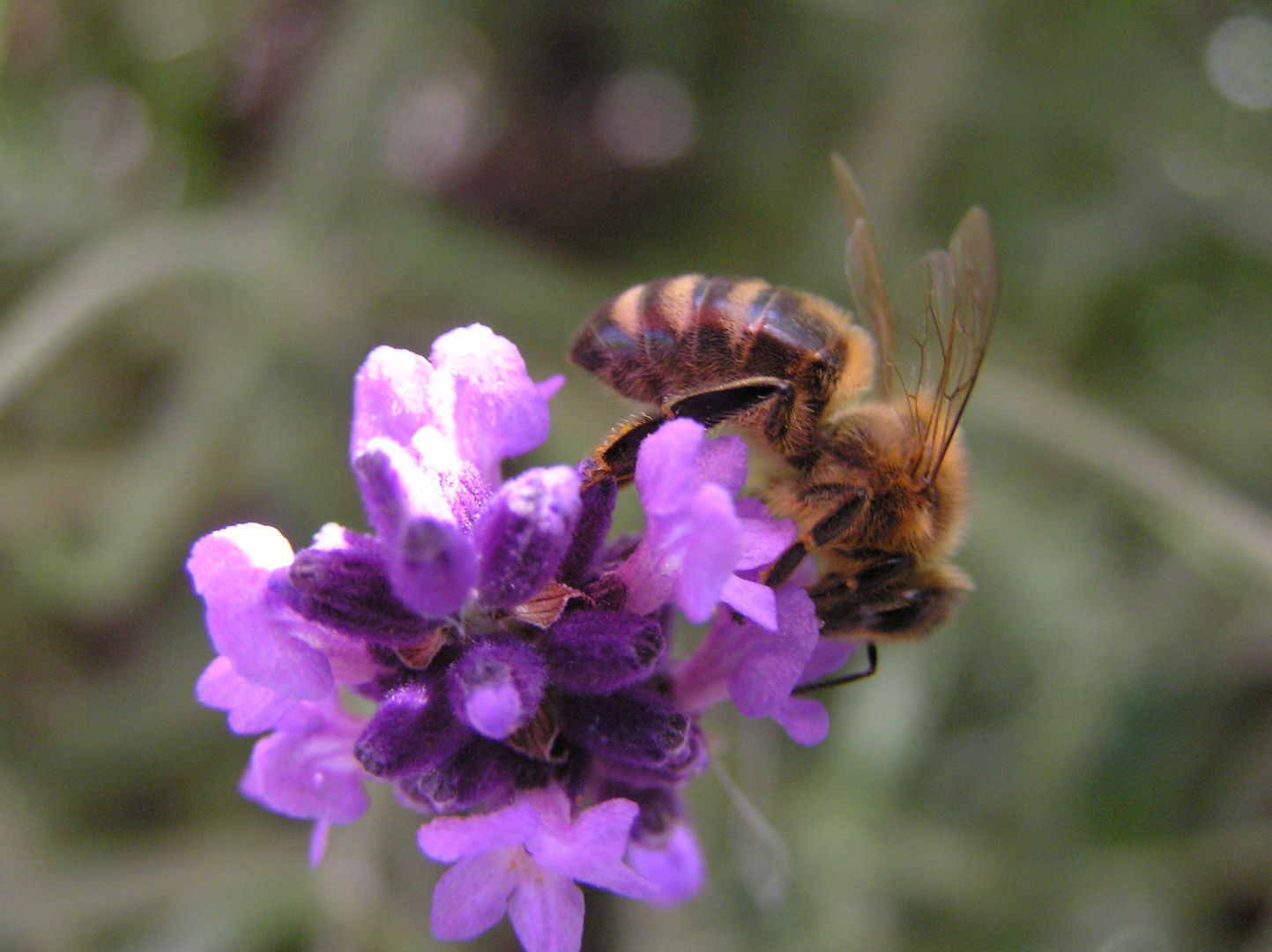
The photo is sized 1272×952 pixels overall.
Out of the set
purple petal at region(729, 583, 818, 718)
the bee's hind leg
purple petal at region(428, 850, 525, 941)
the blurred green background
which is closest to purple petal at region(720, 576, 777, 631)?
purple petal at region(729, 583, 818, 718)

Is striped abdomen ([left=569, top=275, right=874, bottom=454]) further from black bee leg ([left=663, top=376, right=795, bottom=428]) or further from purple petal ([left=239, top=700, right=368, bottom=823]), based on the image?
purple petal ([left=239, top=700, right=368, bottom=823])

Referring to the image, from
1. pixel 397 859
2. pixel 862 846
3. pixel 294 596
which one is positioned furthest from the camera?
pixel 397 859

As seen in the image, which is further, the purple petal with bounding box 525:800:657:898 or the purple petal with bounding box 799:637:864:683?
the purple petal with bounding box 799:637:864:683

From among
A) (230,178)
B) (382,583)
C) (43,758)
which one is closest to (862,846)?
(382,583)

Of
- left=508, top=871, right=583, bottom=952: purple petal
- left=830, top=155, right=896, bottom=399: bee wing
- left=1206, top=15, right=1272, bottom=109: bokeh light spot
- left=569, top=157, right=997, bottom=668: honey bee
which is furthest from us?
left=1206, top=15, right=1272, bottom=109: bokeh light spot

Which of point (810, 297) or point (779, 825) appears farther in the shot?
point (779, 825)

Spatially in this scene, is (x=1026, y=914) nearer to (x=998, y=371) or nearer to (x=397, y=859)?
(x=998, y=371)

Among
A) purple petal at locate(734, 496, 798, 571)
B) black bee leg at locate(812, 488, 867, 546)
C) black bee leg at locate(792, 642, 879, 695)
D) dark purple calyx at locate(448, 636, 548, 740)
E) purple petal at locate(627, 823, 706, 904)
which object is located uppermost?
purple petal at locate(734, 496, 798, 571)
